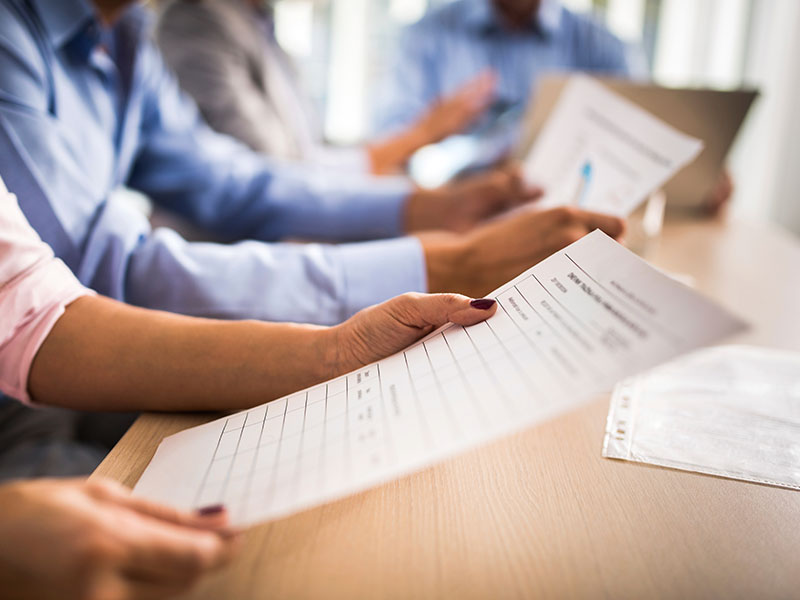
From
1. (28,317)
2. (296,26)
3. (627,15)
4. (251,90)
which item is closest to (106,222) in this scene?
(28,317)

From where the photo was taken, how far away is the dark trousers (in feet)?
1.70

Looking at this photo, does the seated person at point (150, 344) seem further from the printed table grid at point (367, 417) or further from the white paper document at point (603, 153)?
the white paper document at point (603, 153)

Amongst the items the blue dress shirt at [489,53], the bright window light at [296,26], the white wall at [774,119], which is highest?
the bright window light at [296,26]

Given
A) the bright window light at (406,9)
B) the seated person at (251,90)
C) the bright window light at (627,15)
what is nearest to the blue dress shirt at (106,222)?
the seated person at (251,90)

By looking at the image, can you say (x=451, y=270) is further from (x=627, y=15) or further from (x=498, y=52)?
(x=627, y=15)

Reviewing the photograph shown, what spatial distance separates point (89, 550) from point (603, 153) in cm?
65

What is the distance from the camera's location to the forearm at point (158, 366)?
437 millimetres

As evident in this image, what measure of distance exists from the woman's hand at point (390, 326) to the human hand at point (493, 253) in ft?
0.65

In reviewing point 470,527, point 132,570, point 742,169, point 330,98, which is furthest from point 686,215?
point 330,98

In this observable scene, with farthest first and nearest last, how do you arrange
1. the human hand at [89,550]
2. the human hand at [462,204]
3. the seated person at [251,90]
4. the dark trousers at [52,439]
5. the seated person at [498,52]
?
1. the seated person at [498,52]
2. the seated person at [251,90]
3. the human hand at [462,204]
4. the dark trousers at [52,439]
5. the human hand at [89,550]

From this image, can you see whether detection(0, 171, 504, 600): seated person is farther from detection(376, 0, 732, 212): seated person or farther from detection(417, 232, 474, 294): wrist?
detection(376, 0, 732, 212): seated person

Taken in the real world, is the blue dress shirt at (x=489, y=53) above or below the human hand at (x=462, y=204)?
above

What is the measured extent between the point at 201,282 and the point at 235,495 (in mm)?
294

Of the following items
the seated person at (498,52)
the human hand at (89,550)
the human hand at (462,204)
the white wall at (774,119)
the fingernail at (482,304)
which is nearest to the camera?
the human hand at (89,550)
